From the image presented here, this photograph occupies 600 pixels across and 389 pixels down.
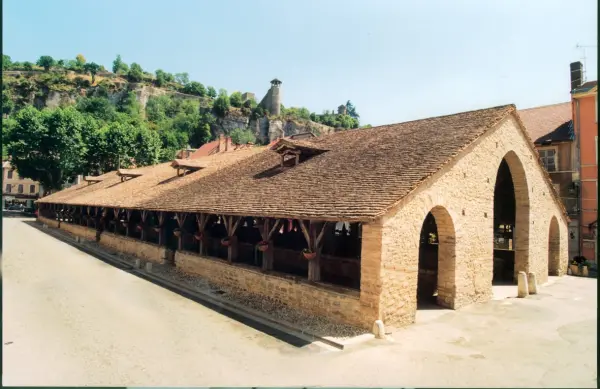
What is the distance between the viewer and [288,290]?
9523mm

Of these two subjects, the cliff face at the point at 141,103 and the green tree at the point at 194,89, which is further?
the green tree at the point at 194,89

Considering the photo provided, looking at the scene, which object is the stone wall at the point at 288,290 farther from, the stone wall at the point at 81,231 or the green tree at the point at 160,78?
the green tree at the point at 160,78

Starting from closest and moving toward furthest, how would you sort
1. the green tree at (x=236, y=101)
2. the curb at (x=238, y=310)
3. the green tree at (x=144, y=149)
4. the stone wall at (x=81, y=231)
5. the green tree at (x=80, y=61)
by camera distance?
the curb at (x=238, y=310) < the stone wall at (x=81, y=231) < the green tree at (x=144, y=149) < the green tree at (x=236, y=101) < the green tree at (x=80, y=61)

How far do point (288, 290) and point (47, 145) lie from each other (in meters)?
40.8

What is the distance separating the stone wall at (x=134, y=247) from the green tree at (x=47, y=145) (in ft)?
79.4

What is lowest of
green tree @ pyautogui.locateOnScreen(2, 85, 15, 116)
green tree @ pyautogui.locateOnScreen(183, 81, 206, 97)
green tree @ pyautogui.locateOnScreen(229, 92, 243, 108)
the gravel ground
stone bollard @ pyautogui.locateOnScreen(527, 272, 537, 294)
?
the gravel ground

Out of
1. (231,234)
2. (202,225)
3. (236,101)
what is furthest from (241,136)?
(231,234)

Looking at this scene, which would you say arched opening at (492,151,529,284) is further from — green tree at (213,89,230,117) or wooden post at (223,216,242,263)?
green tree at (213,89,230,117)

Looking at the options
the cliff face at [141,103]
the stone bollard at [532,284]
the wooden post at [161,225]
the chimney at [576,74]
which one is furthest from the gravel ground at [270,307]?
the cliff face at [141,103]

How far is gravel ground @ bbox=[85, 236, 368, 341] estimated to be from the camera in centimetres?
777

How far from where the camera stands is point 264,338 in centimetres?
754

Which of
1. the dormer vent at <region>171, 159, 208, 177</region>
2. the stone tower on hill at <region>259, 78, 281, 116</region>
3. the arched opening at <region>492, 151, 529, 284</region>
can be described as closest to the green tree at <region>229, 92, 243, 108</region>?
the stone tower on hill at <region>259, 78, 281, 116</region>

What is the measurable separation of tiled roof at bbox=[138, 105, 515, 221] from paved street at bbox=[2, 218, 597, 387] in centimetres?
269

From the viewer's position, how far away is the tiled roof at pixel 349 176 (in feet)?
27.9
